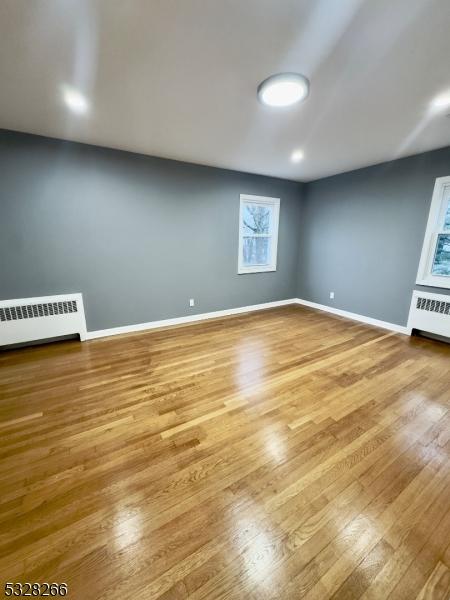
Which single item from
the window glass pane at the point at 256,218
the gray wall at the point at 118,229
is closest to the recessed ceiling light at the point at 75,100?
the gray wall at the point at 118,229

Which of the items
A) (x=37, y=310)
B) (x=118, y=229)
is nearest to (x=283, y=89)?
(x=118, y=229)

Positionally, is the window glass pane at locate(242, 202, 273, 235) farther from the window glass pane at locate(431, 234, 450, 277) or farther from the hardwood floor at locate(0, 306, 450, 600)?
the hardwood floor at locate(0, 306, 450, 600)

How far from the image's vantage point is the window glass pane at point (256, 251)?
178 inches

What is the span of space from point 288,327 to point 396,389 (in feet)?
5.74

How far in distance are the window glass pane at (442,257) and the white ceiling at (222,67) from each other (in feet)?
3.95

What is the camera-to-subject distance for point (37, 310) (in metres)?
2.90

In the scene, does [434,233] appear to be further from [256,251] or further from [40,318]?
[40,318]

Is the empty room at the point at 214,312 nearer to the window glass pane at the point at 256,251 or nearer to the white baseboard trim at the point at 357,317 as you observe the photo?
the white baseboard trim at the point at 357,317

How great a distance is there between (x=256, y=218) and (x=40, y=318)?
146 inches

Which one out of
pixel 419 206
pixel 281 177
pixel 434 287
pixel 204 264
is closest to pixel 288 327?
pixel 204 264

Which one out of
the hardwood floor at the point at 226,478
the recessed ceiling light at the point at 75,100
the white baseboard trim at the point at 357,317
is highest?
the recessed ceiling light at the point at 75,100

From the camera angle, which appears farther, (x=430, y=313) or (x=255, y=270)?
(x=255, y=270)


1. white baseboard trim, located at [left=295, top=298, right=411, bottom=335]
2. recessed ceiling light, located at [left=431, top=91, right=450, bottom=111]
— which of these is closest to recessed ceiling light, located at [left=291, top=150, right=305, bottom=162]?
recessed ceiling light, located at [left=431, top=91, right=450, bottom=111]

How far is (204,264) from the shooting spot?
13.2ft
